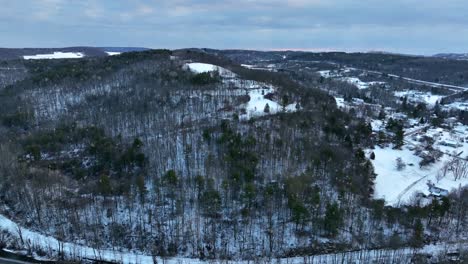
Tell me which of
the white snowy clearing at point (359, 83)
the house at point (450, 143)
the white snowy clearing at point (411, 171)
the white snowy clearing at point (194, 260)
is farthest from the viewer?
the white snowy clearing at point (359, 83)

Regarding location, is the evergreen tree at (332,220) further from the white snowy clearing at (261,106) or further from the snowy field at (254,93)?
the white snowy clearing at (261,106)

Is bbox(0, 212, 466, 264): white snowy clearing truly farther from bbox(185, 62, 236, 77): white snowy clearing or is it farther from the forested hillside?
bbox(185, 62, 236, 77): white snowy clearing

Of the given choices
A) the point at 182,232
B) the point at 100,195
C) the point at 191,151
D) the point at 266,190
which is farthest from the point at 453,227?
the point at 100,195

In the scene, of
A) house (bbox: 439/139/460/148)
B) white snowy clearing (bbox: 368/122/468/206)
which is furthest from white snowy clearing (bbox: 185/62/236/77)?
house (bbox: 439/139/460/148)

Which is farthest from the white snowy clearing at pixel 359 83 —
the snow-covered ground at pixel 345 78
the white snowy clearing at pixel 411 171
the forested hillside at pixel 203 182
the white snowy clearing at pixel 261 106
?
the forested hillside at pixel 203 182

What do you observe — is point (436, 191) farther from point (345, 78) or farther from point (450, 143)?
point (345, 78)

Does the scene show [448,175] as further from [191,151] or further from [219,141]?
[191,151]
